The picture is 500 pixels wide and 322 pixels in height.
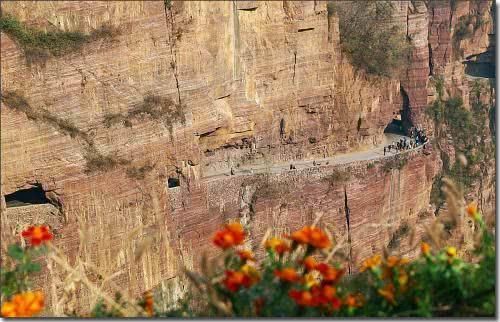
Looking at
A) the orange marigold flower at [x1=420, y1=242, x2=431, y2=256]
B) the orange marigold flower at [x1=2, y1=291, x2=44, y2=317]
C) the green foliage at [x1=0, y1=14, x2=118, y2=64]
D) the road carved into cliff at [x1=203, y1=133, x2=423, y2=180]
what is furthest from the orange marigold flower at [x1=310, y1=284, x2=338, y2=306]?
the road carved into cliff at [x1=203, y1=133, x2=423, y2=180]

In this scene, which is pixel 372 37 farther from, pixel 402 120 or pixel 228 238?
pixel 228 238

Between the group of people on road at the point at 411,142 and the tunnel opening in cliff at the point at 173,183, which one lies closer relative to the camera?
the tunnel opening in cliff at the point at 173,183

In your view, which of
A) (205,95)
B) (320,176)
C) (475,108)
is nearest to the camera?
(205,95)

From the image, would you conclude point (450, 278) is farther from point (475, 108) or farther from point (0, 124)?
point (475, 108)

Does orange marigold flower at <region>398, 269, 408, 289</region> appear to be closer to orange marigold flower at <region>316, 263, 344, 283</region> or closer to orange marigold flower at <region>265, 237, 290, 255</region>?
orange marigold flower at <region>316, 263, 344, 283</region>

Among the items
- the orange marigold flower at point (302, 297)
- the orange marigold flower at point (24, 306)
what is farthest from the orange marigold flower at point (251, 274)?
the orange marigold flower at point (24, 306)

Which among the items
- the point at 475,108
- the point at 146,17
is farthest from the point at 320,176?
the point at 475,108

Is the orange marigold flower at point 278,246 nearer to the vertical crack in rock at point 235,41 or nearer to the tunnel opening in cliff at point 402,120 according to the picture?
the vertical crack in rock at point 235,41
